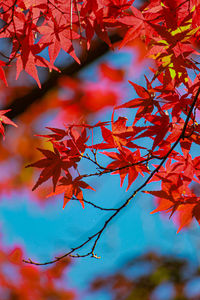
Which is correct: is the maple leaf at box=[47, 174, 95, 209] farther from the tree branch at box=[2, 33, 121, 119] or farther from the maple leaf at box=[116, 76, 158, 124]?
the tree branch at box=[2, 33, 121, 119]

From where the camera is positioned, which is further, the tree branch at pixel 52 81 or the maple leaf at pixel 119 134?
the tree branch at pixel 52 81

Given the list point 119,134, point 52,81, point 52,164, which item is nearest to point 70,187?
point 52,164

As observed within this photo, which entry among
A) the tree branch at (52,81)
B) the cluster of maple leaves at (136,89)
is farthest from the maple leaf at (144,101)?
the tree branch at (52,81)

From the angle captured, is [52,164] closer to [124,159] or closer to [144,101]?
[124,159]

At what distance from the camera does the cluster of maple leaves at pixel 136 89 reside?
3.31 feet

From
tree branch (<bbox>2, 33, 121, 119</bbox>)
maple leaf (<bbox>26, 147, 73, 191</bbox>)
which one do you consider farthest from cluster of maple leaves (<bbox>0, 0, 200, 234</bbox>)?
tree branch (<bbox>2, 33, 121, 119</bbox>)

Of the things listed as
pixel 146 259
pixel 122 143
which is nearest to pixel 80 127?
pixel 122 143

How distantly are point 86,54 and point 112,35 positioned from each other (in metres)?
0.25

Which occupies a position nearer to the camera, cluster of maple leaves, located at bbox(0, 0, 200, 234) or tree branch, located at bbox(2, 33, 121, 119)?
cluster of maple leaves, located at bbox(0, 0, 200, 234)

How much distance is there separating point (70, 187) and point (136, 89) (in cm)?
41

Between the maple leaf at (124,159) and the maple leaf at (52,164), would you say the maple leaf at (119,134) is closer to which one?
the maple leaf at (124,159)

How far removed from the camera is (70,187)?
1.13m

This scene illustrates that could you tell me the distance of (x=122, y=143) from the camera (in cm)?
106

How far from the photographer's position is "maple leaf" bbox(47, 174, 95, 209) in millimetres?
1104
